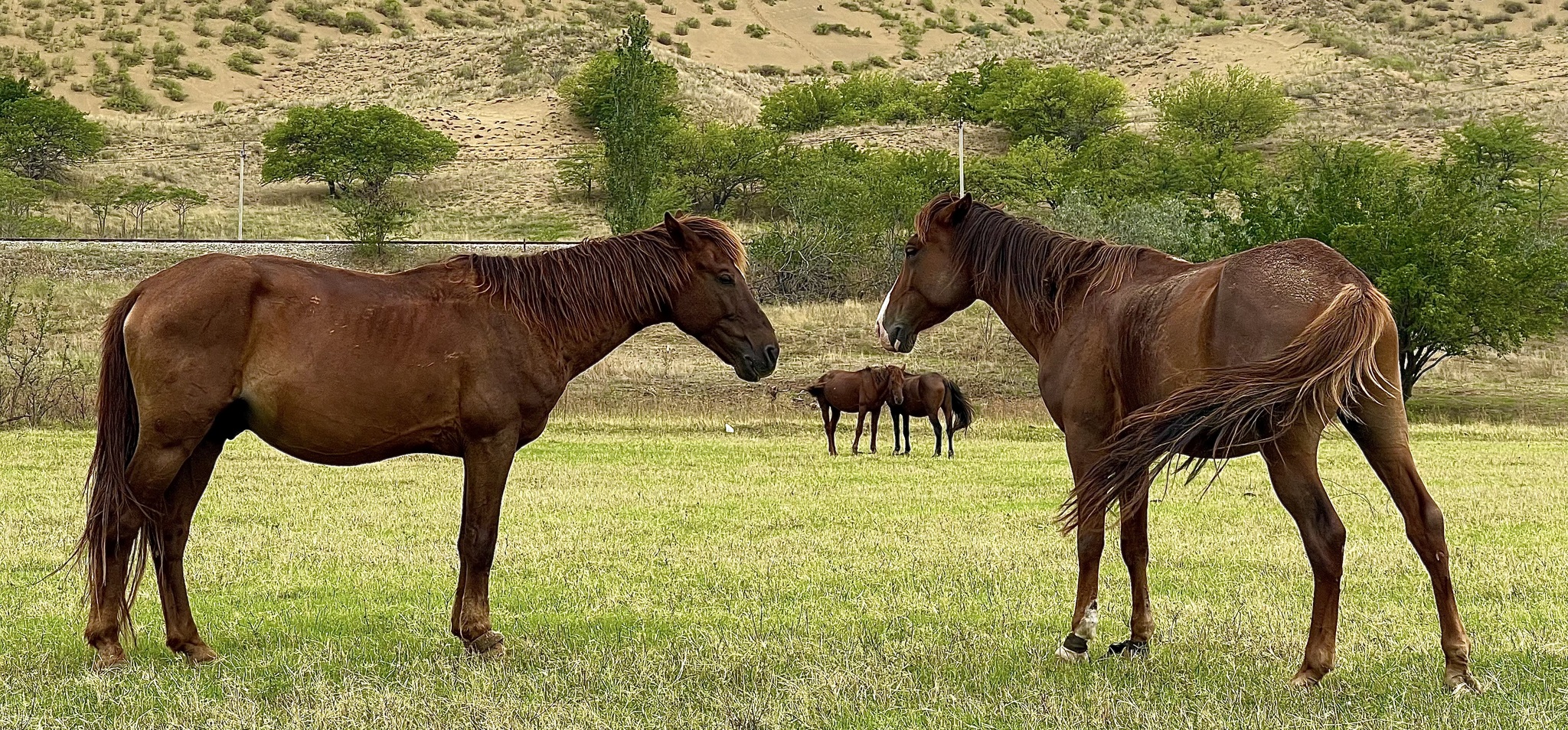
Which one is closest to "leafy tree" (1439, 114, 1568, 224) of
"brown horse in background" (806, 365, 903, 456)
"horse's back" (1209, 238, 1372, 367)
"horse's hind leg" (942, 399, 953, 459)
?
"horse's hind leg" (942, 399, 953, 459)

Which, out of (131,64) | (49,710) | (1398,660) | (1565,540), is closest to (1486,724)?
(1398,660)

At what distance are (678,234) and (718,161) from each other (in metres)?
56.0

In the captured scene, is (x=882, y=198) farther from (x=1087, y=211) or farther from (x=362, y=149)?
(x=362, y=149)

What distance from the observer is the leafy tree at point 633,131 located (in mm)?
37250

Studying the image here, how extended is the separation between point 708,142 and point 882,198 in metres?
16.9

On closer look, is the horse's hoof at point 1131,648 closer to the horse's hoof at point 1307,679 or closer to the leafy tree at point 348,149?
the horse's hoof at point 1307,679

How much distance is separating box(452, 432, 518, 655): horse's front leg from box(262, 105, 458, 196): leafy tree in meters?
57.3

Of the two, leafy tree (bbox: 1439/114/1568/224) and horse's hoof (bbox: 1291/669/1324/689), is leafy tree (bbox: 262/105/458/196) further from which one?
horse's hoof (bbox: 1291/669/1324/689)

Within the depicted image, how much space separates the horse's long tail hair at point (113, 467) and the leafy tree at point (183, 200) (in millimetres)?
51462

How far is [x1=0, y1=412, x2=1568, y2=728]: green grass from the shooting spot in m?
5.36

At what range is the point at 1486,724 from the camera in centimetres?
489

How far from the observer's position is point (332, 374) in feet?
20.3

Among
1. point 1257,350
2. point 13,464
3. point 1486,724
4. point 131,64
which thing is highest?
point 1257,350

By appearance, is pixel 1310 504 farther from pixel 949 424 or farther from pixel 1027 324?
pixel 949 424
